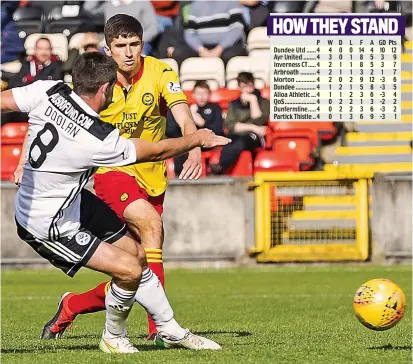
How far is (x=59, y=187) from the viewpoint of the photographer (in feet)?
24.1

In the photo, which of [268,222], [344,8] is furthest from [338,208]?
[344,8]

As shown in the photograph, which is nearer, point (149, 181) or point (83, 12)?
point (149, 181)

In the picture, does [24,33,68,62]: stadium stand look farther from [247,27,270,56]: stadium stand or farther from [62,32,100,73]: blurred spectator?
[247,27,270,56]: stadium stand

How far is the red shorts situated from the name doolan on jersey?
1871 millimetres

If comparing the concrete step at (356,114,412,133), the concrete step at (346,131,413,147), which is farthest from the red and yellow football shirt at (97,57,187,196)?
the concrete step at (356,114,412,133)

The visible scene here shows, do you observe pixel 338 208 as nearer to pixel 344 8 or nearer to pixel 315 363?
pixel 344 8

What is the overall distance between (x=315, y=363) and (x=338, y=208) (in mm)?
10808

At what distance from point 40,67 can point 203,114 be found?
3612 millimetres

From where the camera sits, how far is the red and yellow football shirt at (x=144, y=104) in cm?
922

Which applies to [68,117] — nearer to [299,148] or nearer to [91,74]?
[91,74]

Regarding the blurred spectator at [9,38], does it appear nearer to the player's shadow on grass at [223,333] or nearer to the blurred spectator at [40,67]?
the blurred spectator at [40,67]

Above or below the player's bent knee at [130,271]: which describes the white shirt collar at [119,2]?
above

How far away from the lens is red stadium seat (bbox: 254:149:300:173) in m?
19.0

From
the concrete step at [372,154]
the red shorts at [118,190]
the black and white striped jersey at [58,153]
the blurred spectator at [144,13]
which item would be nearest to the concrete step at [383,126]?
the concrete step at [372,154]
